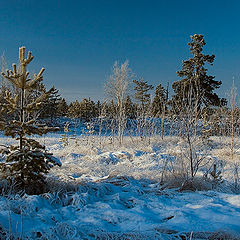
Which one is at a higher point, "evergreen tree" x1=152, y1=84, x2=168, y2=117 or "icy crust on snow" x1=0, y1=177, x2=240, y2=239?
"evergreen tree" x1=152, y1=84, x2=168, y2=117

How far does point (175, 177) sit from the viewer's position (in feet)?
15.5

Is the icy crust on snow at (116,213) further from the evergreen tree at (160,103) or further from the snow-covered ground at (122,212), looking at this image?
the evergreen tree at (160,103)

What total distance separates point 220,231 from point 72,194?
2394 mm

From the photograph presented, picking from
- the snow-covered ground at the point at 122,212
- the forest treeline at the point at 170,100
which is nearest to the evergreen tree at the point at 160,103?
the forest treeline at the point at 170,100

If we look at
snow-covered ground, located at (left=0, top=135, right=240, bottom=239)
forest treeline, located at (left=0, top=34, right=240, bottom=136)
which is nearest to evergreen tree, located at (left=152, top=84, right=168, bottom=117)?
forest treeline, located at (left=0, top=34, right=240, bottom=136)

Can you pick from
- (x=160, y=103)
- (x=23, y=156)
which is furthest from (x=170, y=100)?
(x=23, y=156)

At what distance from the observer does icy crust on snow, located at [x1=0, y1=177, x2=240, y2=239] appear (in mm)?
2459

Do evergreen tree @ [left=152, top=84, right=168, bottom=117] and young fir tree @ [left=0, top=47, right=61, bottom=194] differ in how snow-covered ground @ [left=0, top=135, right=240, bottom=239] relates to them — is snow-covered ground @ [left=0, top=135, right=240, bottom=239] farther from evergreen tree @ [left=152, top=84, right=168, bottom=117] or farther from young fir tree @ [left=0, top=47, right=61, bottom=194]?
evergreen tree @ [left=152, top=84, right=168, bottom=117]

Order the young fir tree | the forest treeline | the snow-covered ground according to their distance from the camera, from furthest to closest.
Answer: the forest treeline
the young fir tree
the snow-covered ground

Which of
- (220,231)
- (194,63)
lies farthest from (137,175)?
(194,63)

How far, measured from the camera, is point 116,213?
296 cm

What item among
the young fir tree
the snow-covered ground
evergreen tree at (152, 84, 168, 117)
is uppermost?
evergreen tree at (152, 84, 168, 117)

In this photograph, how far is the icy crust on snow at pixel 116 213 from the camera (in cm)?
246

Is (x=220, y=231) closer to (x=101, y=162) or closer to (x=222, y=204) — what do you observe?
(x=222, y=204)
